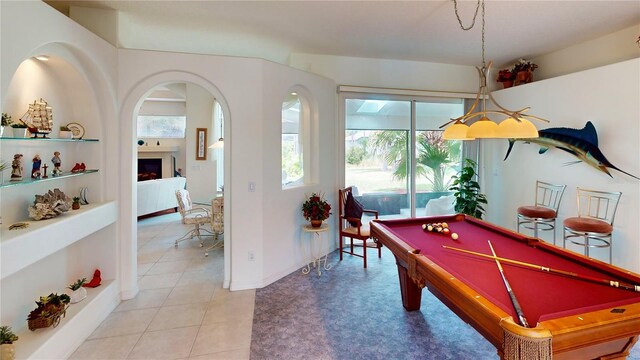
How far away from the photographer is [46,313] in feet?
6.86

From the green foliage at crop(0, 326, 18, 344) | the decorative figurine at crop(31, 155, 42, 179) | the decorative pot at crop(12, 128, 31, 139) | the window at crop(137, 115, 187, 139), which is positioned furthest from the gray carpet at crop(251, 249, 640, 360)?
the window at crop(137, 115, 187, 139)

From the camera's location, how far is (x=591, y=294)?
1496 mm

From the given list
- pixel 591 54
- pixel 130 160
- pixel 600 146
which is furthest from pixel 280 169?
pixel 591 54

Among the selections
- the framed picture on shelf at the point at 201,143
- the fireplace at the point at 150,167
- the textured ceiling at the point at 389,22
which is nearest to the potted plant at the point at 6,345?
the textured ceiling at the point at 389,22

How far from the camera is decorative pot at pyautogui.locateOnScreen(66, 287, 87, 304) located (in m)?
2.48

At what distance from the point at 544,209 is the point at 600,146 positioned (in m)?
1.00

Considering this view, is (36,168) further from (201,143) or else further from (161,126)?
(161,126)

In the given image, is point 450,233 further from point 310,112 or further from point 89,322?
point 89,322

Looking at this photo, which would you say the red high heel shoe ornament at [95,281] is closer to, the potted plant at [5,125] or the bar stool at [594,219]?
the potted plant at [5,125]

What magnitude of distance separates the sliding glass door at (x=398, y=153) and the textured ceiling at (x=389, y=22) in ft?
3.15

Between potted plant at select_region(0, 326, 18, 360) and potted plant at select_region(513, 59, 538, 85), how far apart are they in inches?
254

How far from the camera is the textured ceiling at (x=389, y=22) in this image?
294cm

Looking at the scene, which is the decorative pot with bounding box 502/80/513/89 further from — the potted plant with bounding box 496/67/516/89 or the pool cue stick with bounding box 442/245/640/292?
the pool cue stick with bounding box 442/245/640/292

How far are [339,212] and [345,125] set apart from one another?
142 centimetres
